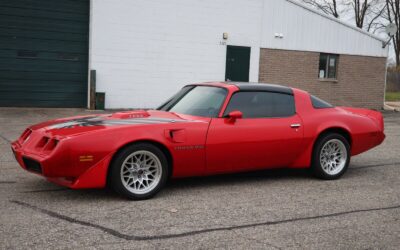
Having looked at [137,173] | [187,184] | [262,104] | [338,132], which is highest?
[262,104]

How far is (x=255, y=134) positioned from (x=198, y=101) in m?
0.88

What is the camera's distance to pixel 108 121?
591 centimetres

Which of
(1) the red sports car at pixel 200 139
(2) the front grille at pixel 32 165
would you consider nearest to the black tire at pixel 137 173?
(1) the red sports car at pixel 200 139

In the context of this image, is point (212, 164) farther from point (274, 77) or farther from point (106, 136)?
point (274, 77)

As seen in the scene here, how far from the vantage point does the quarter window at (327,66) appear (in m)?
21.3

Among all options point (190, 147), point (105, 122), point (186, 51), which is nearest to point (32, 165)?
point (105, 122)

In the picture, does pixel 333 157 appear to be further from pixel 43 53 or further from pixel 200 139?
pixel 43 53

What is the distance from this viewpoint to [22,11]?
1558cm

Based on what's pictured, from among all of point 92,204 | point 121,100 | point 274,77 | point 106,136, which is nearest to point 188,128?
point 106,136

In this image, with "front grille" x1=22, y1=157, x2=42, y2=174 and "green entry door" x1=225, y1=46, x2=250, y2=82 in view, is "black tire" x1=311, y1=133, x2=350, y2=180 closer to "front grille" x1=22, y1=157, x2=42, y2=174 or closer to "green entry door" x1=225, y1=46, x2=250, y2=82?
"front grille" x1=22, y1=157, x2=42, y2=174

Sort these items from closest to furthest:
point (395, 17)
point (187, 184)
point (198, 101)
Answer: point (187, 184), point (198, 101), point (395, 17)

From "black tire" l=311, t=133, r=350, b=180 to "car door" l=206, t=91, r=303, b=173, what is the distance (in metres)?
0.32

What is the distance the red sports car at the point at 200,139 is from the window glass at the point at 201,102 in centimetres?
1

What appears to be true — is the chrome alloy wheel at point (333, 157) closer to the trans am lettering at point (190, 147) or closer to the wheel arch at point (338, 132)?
the wheel arch at point (338, 132)
